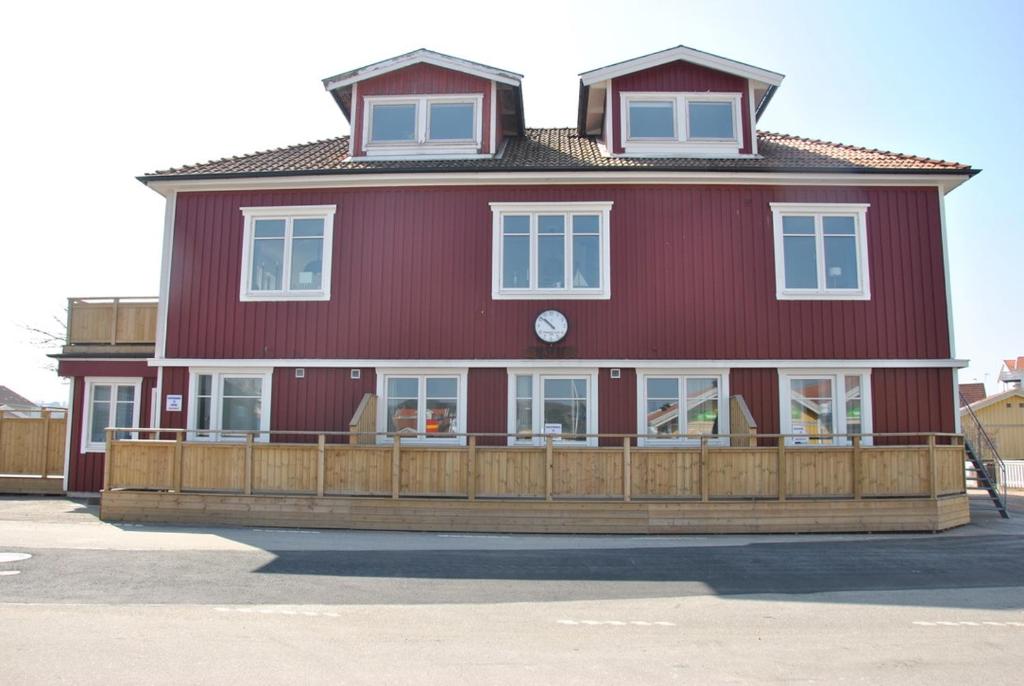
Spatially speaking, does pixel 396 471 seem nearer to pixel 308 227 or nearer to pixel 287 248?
pixel 287 248

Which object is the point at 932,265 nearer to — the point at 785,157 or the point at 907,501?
the point at 785,157

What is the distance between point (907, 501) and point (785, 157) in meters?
7.96

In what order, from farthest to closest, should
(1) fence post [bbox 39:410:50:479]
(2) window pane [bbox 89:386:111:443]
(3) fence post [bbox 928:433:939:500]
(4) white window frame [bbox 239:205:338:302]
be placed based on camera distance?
(1) fence post [bbox 39:410:50:479]
(2) window pane [bbox 89:386:111:443]
(4) white window frame [bbox 239:205:338:302]
(3) fence post [bbox 928:433:939:500]

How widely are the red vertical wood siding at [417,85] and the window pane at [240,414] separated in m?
6.55

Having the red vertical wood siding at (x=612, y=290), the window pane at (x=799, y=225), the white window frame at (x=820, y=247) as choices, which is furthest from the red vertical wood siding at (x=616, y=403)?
the window pane at (x=799, y=225)

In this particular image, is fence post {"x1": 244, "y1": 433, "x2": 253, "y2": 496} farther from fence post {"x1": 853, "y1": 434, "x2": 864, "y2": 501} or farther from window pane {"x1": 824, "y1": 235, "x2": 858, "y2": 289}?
window pane {"x1": 824, "y1": 235, "x2": 858, "y2": 289}

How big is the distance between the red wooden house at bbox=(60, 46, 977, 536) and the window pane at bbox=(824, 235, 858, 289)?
44 mm

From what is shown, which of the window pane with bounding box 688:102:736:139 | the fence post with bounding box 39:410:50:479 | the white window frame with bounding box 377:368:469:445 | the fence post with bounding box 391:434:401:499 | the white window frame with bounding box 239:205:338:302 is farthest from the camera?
the fence post with bounding box 39:410:50:479

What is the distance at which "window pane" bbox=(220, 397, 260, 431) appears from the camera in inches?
635

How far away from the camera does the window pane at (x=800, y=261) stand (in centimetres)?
1570

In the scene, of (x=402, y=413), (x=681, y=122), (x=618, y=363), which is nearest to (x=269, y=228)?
(x=402, y=413)

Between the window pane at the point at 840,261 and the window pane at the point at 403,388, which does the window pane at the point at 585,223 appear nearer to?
the window pane at the point at 403,388

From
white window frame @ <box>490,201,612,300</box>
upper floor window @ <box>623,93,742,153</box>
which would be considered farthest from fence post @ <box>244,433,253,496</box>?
upper floor window @ <box>623,93,742,153</box>

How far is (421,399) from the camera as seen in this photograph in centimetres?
1580
